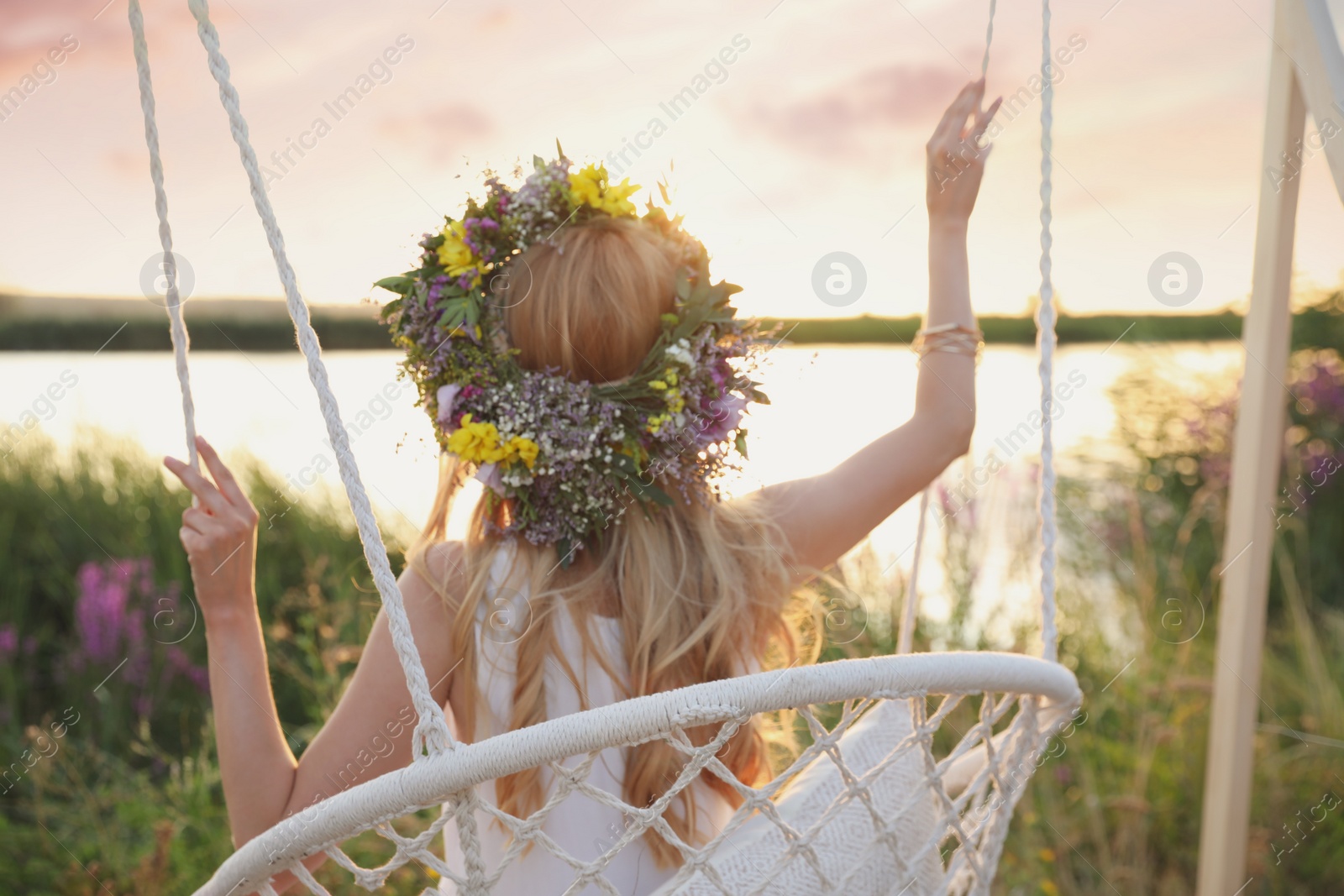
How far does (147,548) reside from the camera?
388cm

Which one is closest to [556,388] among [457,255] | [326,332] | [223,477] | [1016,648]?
[457,255]

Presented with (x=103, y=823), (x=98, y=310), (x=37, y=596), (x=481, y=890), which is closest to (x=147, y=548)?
(x=37, y=596)

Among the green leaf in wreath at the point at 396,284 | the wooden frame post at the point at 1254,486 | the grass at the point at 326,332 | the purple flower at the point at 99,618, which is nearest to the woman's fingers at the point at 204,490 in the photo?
the green leaf in wreath at the point at 396,284

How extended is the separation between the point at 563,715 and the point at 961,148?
2.98 feet

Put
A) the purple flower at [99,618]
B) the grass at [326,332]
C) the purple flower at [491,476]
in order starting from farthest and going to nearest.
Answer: the grass at [326,332] < the purple flower at [99,618] < the purple flower at [491,476]

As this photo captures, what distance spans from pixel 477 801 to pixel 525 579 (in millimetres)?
513

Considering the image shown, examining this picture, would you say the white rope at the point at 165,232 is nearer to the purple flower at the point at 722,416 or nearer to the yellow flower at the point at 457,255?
the yellow flower at the point at 457,255

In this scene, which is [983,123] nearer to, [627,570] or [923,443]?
[923,443]

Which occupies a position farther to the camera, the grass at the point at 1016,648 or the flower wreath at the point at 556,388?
the grass at the point at 1016,648

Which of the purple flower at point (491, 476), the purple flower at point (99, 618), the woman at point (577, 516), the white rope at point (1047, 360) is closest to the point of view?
the white rope at point (1047, 360)

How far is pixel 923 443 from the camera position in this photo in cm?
146

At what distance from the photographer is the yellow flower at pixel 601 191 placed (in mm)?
1358

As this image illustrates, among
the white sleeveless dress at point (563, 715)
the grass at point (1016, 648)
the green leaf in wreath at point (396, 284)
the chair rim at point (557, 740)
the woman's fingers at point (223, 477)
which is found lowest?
the grass at point (1016, 648)

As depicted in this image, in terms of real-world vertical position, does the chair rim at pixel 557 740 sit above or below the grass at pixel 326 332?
below
